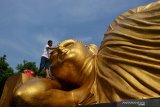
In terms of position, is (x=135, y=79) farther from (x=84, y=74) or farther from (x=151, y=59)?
(x=84, y=74)

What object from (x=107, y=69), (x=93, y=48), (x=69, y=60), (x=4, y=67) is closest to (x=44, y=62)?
(x=93, y=48)

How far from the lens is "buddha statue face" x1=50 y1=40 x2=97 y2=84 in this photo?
3.77 m

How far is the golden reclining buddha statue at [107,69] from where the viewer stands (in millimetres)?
3490

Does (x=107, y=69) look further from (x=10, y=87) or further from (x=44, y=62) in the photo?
(x=44, y=62)

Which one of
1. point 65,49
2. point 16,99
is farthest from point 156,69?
point 16,99

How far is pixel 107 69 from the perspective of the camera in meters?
3.71

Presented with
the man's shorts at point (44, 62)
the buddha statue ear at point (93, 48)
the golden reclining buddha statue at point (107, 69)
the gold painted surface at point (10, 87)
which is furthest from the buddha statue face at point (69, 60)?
the man's shorts at point (44, 62)

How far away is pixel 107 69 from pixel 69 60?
33 cm

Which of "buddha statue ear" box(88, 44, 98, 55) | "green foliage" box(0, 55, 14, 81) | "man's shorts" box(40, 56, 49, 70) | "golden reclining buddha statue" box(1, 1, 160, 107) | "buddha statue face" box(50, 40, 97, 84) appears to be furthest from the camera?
"green foliage" box(0, 55, 14, 81)

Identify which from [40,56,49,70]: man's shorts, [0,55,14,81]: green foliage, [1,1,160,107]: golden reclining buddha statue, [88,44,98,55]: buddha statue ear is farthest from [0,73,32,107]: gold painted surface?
[0,55,14,81]: green foliage

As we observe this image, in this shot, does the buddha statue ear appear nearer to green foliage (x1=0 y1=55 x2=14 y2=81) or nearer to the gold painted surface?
the gold painted surface

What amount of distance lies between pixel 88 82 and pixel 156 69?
65 centimetres

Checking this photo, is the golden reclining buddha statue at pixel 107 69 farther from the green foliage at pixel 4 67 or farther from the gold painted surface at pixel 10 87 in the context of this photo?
the green foliage at pixel 4 67

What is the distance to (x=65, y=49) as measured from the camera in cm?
381
